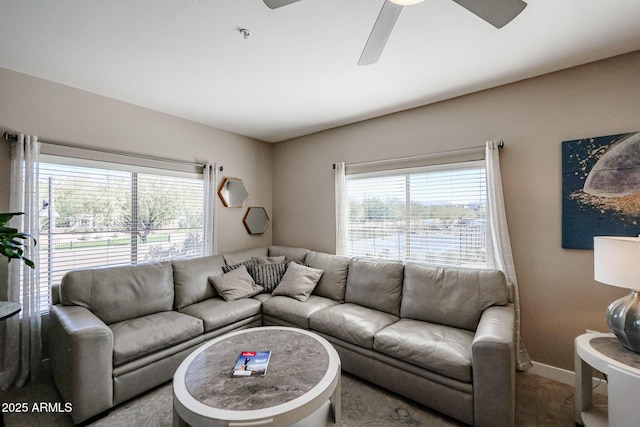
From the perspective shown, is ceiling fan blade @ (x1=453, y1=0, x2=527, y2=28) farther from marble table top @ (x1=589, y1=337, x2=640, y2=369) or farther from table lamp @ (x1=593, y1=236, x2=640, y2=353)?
marble table top @ (x1=589, y1=337, x2=640, y2=369)

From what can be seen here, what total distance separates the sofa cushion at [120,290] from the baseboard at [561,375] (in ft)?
11.1

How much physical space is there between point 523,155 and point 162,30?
294 centimetres

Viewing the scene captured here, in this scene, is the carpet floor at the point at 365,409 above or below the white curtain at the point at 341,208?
below

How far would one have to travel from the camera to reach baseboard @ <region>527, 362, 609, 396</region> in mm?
2146

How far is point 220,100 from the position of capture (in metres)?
2.86

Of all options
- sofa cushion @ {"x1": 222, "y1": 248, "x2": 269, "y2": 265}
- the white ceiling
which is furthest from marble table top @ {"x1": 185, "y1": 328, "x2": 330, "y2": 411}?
the white ceiling

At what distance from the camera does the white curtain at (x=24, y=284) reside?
7.26 ft

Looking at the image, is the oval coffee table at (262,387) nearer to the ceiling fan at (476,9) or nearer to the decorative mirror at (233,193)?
the ceiling fan at (476,9)

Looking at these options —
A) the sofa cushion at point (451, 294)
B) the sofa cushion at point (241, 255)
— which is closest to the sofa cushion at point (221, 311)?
the sofa cushion at point (241, 255)

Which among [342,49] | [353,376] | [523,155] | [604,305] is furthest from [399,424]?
[342,49]

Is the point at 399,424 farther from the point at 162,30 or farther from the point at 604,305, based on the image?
the point at 162,30

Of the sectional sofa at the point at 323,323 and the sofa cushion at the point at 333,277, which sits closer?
the sectional sofa at the point at 323,323

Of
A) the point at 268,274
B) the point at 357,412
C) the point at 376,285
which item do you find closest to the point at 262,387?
the point at 357,412

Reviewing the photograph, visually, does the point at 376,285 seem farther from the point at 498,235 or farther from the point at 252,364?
the point at 252,364
